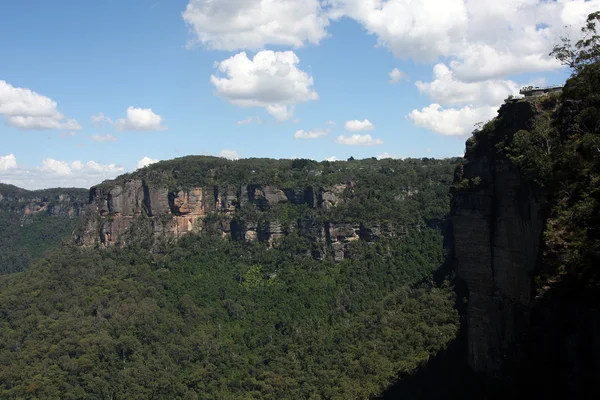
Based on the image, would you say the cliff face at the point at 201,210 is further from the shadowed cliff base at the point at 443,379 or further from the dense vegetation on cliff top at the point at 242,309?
the shadowed cliff base at the point at 443,379

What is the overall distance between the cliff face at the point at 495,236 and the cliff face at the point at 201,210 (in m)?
54.1

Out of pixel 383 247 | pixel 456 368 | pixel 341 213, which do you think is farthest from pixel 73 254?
pixel 456 368

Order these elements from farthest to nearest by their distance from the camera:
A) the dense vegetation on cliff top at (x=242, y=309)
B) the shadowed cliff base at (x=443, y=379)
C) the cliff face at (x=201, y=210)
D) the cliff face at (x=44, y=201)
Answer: the cliff face at (x=44, y=201), the cliff face at (x=201, y=210), the dense vegetation on cliff top at (x=242, y=309), the shadowed cliff base at (x=443, y=379)

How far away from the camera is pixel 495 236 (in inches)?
1284

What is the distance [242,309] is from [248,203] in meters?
22.7

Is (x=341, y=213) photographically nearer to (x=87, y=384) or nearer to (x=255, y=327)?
(x=255, y=327)

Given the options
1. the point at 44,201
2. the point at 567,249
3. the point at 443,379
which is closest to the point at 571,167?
the point at 567,249

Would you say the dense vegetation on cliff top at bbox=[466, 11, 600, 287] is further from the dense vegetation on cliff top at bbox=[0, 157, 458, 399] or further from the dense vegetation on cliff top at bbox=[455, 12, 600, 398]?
the dense vegetation on cliff top at bbox=[0, 157, 458, 399]

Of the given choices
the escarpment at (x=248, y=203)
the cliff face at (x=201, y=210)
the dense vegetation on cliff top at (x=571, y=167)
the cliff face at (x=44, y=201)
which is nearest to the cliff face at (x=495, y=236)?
the dense vegetation on cliff top at (x=571, y=167)

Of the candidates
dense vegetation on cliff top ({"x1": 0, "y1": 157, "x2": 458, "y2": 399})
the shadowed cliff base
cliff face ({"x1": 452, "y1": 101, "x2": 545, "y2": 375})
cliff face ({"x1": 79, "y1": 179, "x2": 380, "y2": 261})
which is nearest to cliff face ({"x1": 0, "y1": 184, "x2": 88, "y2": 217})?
dense vegetation on cliff top ({"x1": 0, "y1": 157, "x2": 458, "y2": 399})

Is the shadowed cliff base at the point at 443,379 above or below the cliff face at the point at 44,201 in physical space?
below

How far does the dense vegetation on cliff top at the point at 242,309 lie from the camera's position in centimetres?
5600

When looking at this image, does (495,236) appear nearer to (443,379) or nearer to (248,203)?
(443,379)

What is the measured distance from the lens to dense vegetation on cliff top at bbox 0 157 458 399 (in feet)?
184
